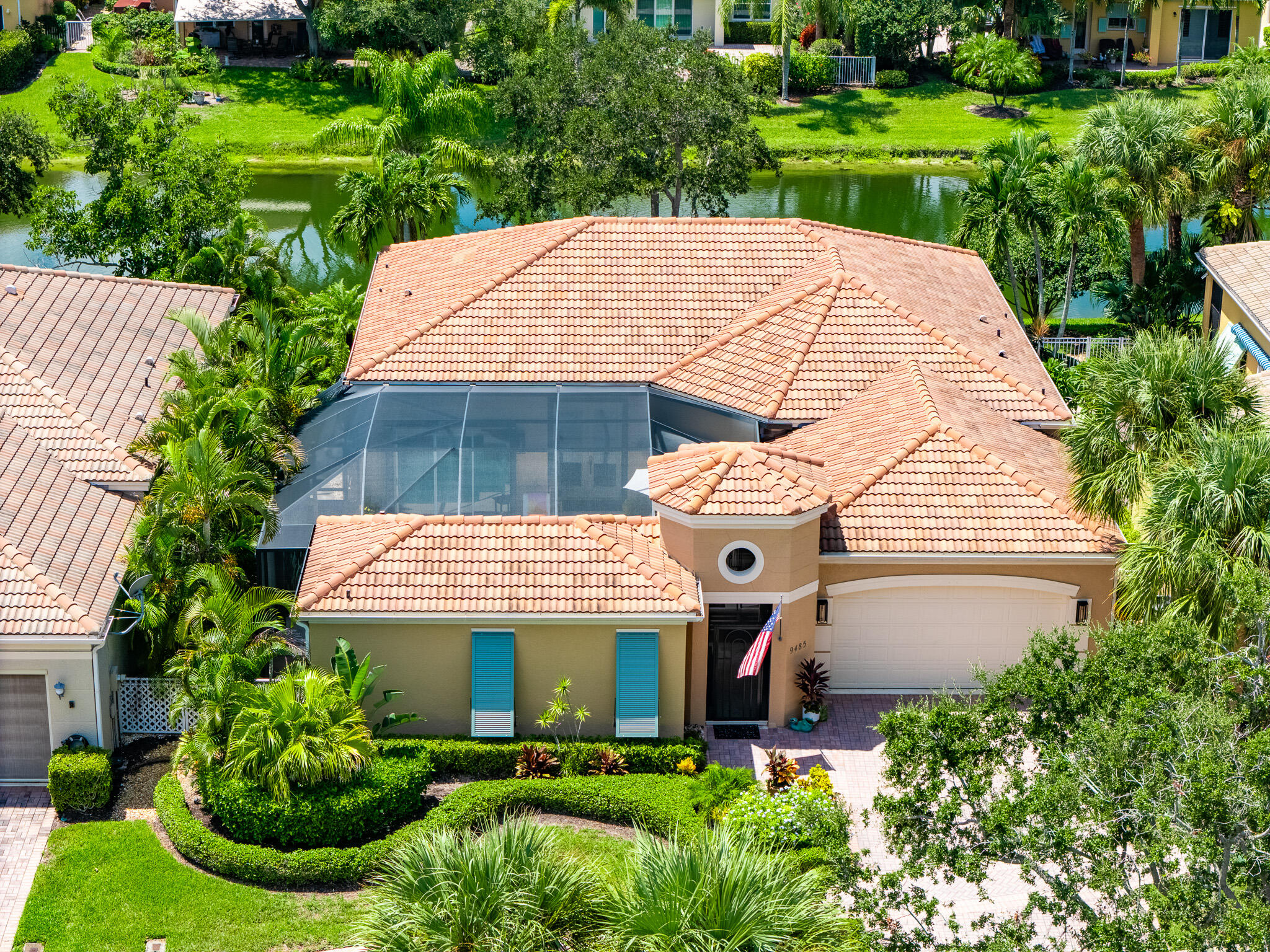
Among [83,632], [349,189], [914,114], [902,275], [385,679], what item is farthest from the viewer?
[914,114]

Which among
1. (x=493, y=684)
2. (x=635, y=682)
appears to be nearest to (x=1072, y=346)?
(x=635, y=682)

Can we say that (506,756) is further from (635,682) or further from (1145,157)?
(1145,157)

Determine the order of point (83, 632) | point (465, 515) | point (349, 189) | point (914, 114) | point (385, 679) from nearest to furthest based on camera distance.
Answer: point (83, 632)
point (385, 679)
point (465, 515)
point (349, 189)
point (914, 114)

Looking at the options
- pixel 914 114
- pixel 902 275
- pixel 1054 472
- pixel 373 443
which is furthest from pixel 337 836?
pixel 914 114

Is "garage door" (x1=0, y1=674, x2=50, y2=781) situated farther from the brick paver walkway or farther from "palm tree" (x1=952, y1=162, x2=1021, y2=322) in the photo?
"palm tree" (x1=952, y1=162, x2=1021, y2=322)

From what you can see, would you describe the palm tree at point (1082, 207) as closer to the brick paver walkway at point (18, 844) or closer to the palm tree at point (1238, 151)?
the palm tree at point (1238, 151)

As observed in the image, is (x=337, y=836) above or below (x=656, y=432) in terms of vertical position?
below

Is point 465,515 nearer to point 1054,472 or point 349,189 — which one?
point 1054,472
